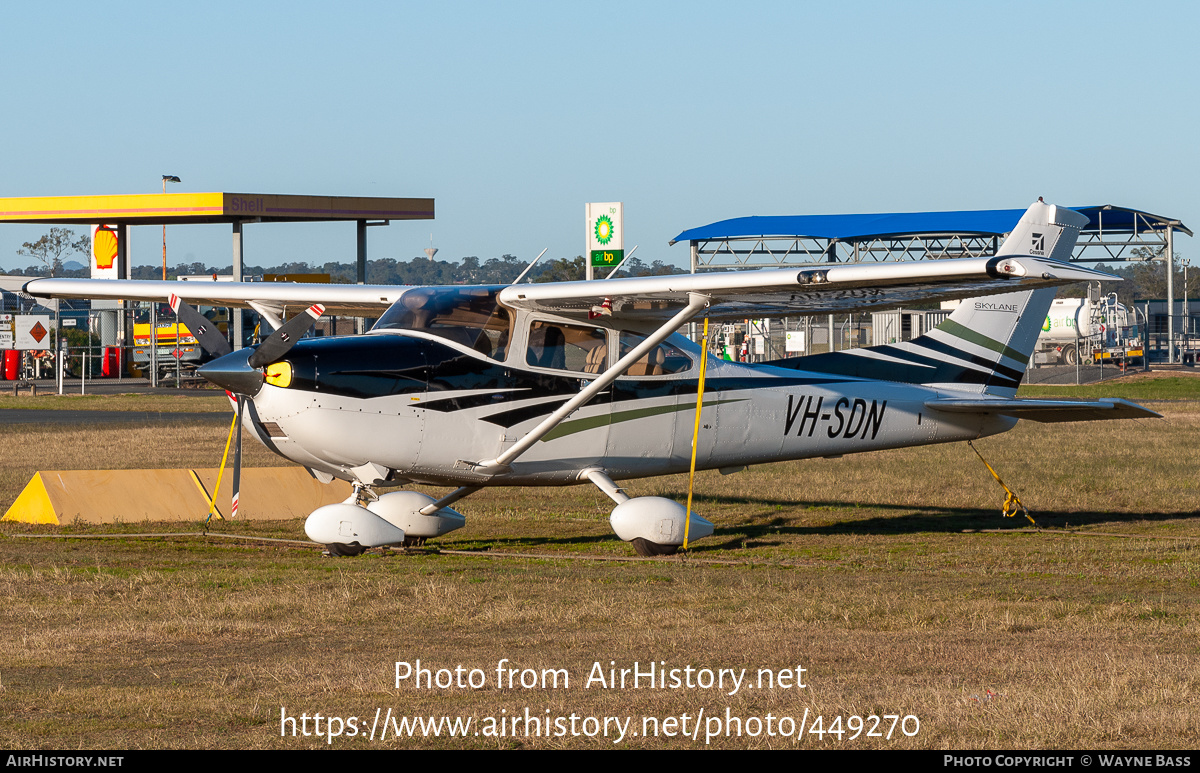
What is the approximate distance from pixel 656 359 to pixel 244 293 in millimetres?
4638

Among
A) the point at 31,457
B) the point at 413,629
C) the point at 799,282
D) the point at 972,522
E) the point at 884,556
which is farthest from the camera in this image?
the point at 31,457

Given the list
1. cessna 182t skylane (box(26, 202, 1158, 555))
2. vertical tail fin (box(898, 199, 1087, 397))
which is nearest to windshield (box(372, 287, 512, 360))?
cessna 182t skylane (box(26, 202, 1158, 555))

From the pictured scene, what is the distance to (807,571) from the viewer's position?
33.9ft

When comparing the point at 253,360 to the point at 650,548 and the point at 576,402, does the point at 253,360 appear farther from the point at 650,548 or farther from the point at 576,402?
the point at 650,548

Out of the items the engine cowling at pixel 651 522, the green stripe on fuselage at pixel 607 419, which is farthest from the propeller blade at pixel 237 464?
the engine cowling at pixel 651 522

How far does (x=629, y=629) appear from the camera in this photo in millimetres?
7789

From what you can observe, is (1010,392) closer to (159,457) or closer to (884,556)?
(884,556)

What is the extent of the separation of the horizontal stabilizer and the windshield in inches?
192

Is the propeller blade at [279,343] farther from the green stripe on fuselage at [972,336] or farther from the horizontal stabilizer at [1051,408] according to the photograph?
the green stripe on fuselage at [972,336]

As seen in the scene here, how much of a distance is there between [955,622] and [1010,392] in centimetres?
688

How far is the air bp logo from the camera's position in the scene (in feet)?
112

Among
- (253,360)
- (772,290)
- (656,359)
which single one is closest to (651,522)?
(656,359)

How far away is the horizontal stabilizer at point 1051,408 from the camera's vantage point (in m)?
12.6
